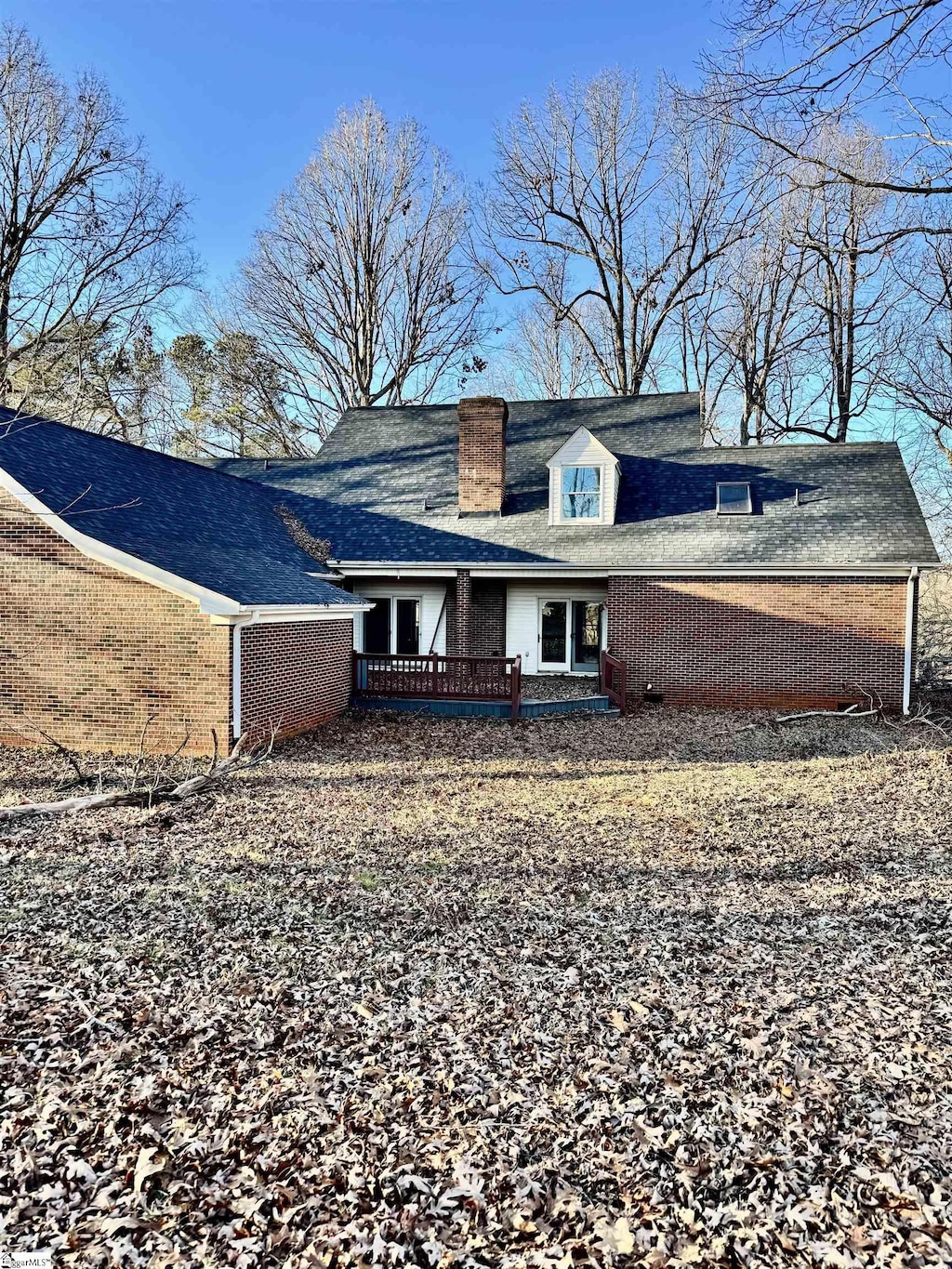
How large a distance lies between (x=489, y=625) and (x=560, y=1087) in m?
13.8

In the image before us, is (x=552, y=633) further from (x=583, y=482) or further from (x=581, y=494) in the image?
(x=583, y=482)

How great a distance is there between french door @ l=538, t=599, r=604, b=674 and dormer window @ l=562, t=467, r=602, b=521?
6.62 ft

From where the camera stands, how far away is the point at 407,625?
1706 centimetres

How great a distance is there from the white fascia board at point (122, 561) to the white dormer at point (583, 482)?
359 inches

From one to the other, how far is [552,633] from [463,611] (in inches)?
91.6

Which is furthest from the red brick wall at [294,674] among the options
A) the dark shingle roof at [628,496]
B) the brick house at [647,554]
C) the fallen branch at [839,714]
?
the fallen branch at [839,714]

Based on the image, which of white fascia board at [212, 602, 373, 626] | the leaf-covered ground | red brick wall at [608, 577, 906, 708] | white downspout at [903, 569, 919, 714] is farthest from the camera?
red brick wall at [608, 577, 906, 708]

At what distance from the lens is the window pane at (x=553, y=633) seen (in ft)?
54.9

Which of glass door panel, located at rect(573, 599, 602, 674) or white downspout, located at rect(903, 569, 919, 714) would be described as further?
glass door panel, located at rect(573, 599, 602, 674)

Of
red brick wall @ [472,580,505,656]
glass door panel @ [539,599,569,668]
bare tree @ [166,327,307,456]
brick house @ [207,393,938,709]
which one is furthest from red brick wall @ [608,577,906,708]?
bare tree @ [166,327,307,456]

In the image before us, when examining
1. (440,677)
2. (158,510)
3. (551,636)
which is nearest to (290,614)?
(158,510)

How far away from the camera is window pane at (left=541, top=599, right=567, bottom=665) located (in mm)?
16719

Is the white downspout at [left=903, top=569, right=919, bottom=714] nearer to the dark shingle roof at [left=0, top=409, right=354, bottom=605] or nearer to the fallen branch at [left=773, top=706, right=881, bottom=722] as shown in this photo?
the fallen branch at [left=773, top=706, right=881, bottom=722]

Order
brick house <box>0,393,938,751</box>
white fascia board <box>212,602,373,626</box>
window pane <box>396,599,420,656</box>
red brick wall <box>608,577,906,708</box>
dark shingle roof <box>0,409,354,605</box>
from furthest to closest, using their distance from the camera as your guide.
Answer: window pane <box>396,599,420,656</box> → red brick wall <box>608,577,906,708</box> → dark shingle roof <box>0,409,354,605</box> → brick house <box>0,393,938,751</box> → white fascia board <box>212,602,373,626</box>
